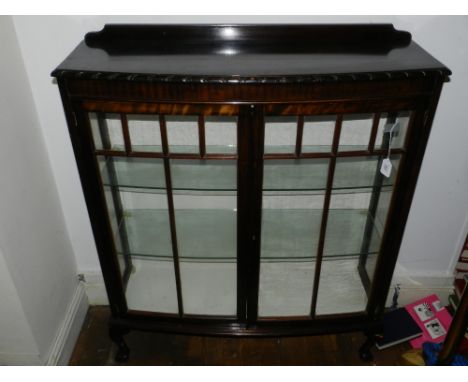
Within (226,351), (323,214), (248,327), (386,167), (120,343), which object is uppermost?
(386,167)

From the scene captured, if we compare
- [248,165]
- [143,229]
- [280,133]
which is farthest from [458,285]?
[143,229]

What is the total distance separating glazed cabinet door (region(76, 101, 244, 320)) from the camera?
132 cm

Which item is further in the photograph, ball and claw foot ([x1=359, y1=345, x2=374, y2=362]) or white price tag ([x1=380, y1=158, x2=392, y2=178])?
ball and claw foot ([x1=359, y1=345, x2=374, y2=362])

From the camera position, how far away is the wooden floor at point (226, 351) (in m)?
1.85

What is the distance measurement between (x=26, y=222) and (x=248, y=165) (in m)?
0.83

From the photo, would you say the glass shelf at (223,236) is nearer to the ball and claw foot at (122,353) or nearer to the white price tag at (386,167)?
the white price tag at (386,167)

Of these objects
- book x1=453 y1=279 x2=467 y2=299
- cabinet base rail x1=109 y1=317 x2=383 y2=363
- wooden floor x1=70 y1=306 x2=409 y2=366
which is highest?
cabinet base rail x1=109 y1=317 x2=383 y2=363

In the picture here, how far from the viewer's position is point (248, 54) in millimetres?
1263

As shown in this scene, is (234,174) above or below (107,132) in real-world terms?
below

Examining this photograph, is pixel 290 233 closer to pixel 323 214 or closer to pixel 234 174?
pixel 323 214

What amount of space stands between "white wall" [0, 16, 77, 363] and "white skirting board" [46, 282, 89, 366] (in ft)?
0.09

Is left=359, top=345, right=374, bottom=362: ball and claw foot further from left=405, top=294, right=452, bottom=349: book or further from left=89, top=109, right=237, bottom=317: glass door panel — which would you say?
left=89, top=109, right=237, bottom=317: glass door panel

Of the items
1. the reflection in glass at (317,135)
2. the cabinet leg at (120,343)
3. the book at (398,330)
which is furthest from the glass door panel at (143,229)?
the book at (398,330)

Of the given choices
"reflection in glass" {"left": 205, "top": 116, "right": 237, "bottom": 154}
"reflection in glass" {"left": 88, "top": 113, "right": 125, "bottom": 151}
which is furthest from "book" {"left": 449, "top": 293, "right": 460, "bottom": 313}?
"reflection in glass" {"left": 88, "top": 113, "right": 125, "bottom": 151}
